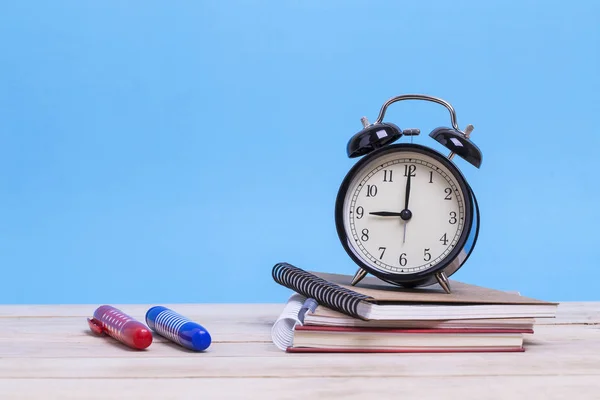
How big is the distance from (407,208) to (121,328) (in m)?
0.54

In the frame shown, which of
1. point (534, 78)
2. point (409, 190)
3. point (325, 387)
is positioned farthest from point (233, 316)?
point (534, 78)

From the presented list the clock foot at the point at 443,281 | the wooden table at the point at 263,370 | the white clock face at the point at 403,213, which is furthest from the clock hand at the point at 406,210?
the wooden table at the point at 263,370

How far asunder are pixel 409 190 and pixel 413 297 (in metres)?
0.22

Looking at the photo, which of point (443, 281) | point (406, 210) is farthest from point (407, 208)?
point (443, 281)

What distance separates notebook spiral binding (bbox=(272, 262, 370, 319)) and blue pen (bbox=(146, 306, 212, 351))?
0.68 ft

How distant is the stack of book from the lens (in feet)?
4.44

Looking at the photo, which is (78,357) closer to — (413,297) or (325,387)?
(325,387)

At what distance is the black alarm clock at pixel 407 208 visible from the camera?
150 cm

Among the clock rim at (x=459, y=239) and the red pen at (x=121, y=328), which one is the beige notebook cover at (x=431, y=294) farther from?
the red pen at (x=121, y=328)

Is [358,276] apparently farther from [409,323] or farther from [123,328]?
[123,328]

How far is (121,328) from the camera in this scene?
138 centimetres

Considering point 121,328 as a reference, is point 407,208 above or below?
Result: above

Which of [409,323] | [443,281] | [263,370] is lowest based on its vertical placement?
[263,370]

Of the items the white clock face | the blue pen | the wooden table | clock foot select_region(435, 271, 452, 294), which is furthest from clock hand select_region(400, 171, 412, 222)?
the blue pen
